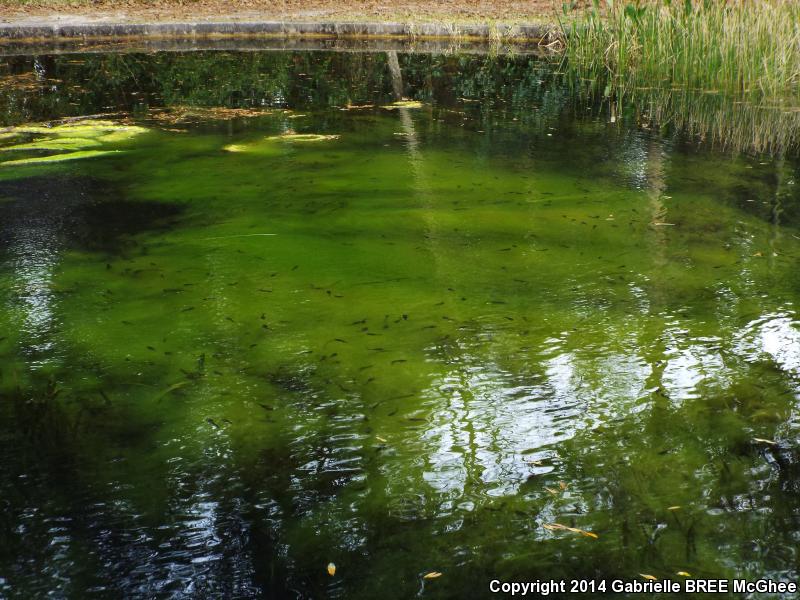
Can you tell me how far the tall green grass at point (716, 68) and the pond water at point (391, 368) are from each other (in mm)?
700

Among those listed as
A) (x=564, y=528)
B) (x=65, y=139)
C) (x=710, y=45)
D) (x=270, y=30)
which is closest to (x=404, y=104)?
(x=710, y=45)

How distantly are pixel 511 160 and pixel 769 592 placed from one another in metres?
3.19

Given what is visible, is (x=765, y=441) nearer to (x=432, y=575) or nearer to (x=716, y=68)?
(x=432, y=575)

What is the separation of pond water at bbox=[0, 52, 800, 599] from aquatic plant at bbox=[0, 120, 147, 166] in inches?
2.0

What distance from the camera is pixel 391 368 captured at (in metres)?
2.29

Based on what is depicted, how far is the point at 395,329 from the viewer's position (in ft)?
8.25

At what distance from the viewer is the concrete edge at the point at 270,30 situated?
28.0ft

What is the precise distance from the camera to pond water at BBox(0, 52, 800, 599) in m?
1.61

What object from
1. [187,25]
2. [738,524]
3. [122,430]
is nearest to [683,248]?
[738,524]

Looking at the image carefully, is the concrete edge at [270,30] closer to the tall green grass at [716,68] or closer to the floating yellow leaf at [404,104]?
the tall green grass at [716,68]

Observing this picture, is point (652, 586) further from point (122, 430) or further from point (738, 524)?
point (122, 430)

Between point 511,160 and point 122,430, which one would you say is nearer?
point 122,430

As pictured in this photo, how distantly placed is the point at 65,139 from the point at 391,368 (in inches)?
129

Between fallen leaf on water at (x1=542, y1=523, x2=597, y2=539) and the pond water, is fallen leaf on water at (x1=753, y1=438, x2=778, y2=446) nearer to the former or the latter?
the pond water
